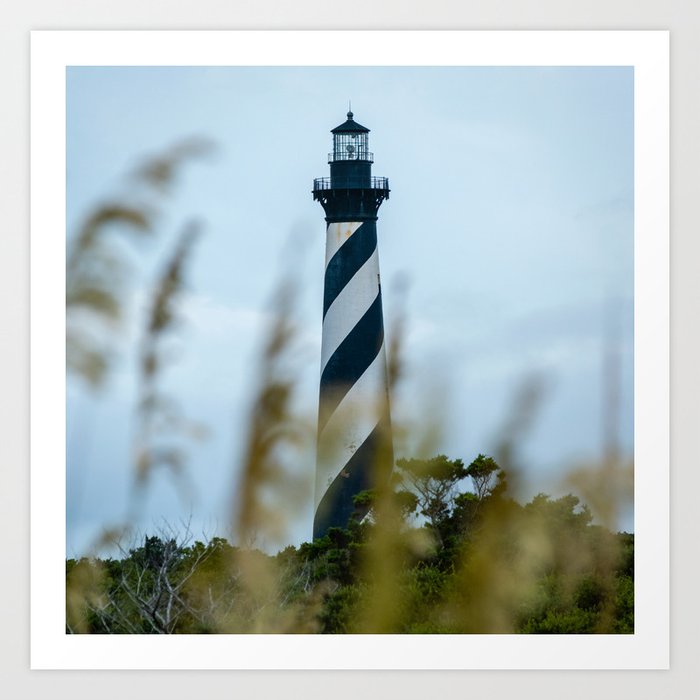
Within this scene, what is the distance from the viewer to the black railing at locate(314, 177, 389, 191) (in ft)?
13.5

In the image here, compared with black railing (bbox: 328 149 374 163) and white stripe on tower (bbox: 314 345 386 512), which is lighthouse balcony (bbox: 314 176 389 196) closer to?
black railing (bbox: 328 149 374 163)

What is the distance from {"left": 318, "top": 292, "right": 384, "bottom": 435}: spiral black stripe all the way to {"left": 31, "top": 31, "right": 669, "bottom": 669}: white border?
2.68 ft

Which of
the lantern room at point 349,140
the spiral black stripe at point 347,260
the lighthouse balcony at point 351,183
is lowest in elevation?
the spiral black stripe at point 347,260

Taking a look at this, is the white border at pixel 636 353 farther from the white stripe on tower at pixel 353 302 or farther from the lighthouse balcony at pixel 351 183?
the white stripe on tower at pixel 353 302

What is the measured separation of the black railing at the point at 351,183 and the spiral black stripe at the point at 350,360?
0.38 meters

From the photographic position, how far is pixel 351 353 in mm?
4270

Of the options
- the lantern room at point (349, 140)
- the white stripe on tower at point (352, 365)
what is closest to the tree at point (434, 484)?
the white stripe on tower at point (352, 365)

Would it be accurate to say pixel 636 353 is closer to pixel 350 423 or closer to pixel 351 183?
pixel 350 423

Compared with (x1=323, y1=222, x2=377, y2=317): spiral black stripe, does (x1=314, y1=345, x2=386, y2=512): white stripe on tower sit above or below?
below

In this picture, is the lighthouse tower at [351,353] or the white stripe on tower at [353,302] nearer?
the lighthouse tower at [351,353]

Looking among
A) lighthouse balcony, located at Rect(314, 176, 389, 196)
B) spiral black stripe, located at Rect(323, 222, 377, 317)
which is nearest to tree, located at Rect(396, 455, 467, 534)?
spiral black stripe, located at Rect(323, 222, 377, 317)

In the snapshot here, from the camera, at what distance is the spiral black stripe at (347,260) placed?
428cm
